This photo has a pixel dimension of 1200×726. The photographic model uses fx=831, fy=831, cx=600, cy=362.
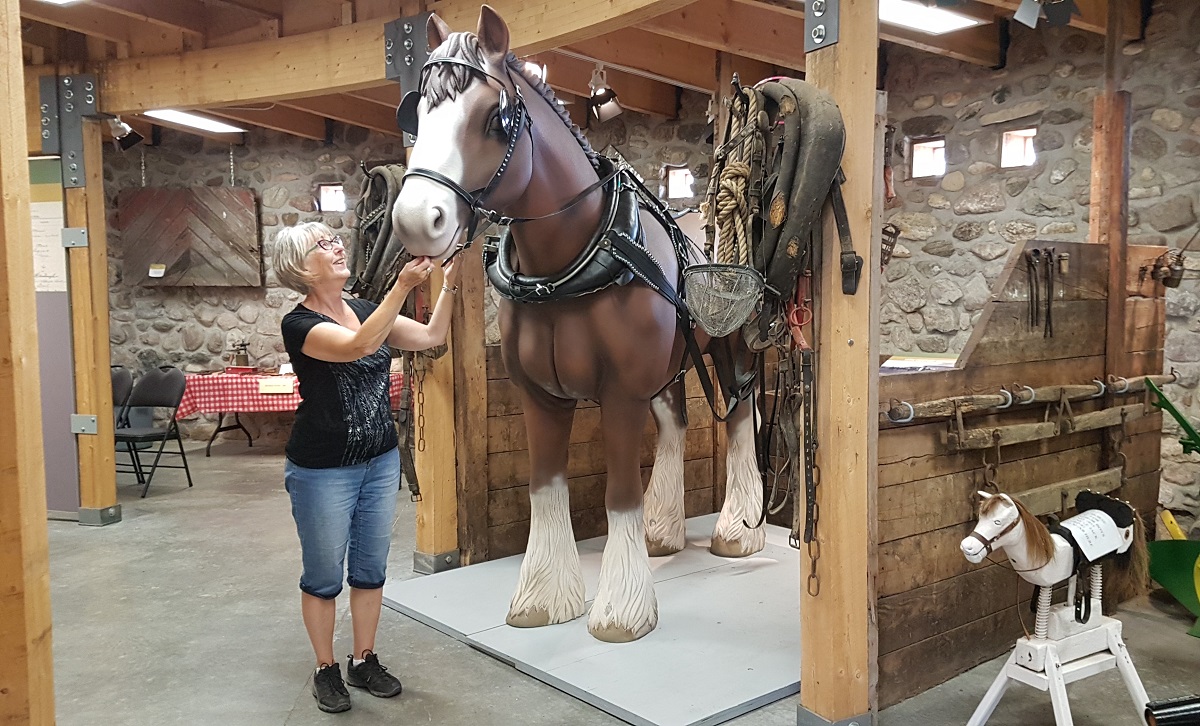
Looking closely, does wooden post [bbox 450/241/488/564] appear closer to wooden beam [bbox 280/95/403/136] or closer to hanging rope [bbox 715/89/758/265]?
hanging rope [bbox 715/89/758/265]

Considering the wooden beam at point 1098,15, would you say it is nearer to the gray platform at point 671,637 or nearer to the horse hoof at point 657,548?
the gray platform at point 671,637

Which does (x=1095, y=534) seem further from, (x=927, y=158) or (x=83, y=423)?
(x=83, y=423)

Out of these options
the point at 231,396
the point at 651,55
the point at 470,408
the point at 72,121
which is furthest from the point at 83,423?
the point at 651,55

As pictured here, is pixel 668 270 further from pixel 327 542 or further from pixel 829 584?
pixel 327 542

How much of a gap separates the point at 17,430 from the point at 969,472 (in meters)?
2.33

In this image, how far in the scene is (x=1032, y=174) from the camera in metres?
4.14

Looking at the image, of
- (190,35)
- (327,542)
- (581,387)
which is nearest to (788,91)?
(581,387)

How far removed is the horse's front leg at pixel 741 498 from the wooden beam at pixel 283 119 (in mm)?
4452

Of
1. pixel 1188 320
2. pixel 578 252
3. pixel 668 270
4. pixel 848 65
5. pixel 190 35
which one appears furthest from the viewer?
pixel 190 35

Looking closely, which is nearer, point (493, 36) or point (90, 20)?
point (493, 36)

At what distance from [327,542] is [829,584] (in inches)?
53.5

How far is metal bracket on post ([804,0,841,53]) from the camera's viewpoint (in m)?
2.01

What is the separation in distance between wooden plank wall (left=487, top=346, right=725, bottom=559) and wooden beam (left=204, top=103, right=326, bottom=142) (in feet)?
12.5

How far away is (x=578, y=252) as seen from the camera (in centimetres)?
257
